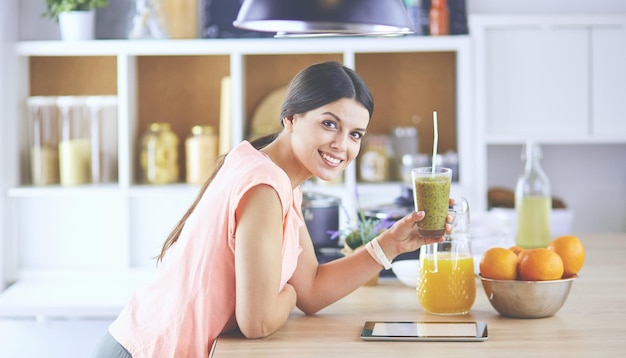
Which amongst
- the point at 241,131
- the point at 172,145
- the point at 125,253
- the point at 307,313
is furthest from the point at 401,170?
the point at 307,313

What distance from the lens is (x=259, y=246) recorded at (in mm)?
1703

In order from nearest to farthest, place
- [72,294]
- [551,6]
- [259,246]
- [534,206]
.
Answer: [259,246] < [534,206] < [72,294] < [551,6]

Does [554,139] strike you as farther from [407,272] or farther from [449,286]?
[449,286]

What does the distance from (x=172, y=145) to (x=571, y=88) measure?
1.92 m

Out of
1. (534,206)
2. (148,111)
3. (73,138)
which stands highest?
(148,111)

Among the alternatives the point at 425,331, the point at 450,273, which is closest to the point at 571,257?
the point at 450,273

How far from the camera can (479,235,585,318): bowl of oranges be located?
1830mm

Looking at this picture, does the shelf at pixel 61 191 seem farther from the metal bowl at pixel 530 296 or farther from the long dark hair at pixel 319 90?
the metal bowl at pixel 530 296

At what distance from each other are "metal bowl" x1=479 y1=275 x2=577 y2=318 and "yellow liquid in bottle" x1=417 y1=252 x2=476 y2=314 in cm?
7

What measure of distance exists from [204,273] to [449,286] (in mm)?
525

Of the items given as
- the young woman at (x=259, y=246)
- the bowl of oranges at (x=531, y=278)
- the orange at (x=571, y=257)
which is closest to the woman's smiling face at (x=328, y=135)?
the young woman at (x=259, y=246)

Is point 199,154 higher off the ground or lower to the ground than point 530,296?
higher

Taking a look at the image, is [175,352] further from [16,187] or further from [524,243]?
[16,187]

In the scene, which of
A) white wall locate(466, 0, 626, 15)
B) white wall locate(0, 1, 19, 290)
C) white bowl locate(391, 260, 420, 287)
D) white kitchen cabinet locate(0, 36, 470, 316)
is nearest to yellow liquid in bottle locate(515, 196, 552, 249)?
white bowl locate(391, 260, 420, 287)
